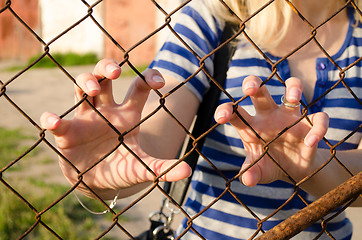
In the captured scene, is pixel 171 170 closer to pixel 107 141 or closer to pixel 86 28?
pixel 107 141

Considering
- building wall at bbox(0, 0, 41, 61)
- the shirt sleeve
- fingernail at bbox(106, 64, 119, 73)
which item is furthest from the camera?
building wall at bbox(0, 0, 41, 61)

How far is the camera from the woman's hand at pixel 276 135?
0.91 meters

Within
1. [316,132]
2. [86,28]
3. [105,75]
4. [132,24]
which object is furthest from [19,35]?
[316,132]

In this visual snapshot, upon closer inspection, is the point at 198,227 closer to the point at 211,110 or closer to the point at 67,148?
the point at 211,110

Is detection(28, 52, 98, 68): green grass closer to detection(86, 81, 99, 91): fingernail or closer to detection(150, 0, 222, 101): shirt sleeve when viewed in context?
detection(150, 0, 222, 101): shirt sleeve

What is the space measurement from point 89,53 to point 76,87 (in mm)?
9045

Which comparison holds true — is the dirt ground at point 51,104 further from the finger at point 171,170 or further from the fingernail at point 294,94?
the fingernail at point 294,94

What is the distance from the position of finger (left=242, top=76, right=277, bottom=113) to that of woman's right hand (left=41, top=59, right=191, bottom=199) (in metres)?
0.17

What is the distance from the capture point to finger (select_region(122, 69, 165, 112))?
0.90 m

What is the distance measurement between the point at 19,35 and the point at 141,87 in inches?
416

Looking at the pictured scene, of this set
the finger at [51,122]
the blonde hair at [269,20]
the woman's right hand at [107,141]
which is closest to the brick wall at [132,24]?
the blonde hair at [269,20]

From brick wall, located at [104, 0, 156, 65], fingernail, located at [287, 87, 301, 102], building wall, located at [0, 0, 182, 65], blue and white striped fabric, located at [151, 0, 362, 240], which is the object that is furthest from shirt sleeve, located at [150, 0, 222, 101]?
brick wall, located at [104, 0, 156, 65]

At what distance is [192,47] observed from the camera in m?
1.23

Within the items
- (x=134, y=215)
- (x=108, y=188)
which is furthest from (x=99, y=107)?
(x=134, y=215)
